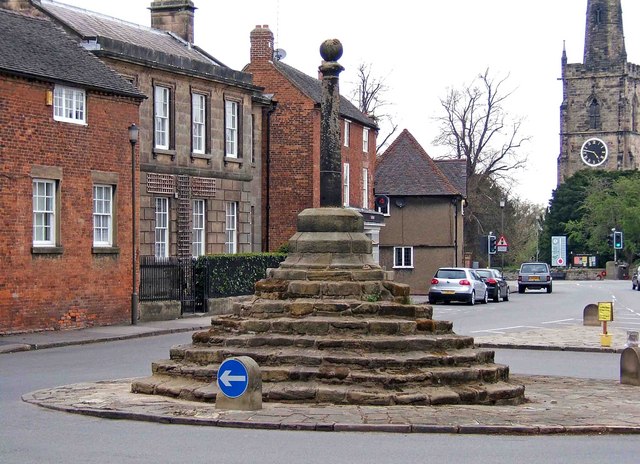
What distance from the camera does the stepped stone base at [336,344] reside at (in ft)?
48.0

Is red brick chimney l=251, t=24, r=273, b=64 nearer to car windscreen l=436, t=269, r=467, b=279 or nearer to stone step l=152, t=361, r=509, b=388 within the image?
car windscreen l=436, t=269, r=467, b=279

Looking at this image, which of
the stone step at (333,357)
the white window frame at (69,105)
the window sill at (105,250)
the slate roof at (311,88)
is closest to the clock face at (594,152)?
the slate roof at (311,88)

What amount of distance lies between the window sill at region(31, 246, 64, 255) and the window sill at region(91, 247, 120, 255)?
158cm

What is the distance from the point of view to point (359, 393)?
14312 millimetres

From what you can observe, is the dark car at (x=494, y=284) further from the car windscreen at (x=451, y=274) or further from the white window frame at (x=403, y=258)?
the white window frame at (x=403, y=258)

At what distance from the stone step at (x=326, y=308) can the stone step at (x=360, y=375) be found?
1.11m

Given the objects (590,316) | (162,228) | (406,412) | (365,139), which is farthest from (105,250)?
(365,139)

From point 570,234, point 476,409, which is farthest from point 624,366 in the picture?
point 570,234

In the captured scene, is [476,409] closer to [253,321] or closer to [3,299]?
[253,321]

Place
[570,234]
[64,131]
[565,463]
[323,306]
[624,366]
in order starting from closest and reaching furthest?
1. [565,463]
2. [323,306]
3. [624,366]
4. [64,131]
5. [570,234]

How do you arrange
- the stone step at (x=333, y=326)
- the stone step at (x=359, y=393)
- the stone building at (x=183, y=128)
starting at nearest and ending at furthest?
the stone step at (x=359, y=393), the stone step at (x=333, y=326), the stone building at (x=183, y=128)

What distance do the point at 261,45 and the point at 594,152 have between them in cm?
9895

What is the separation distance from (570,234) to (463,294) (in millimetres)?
77492

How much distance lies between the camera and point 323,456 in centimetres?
1105
